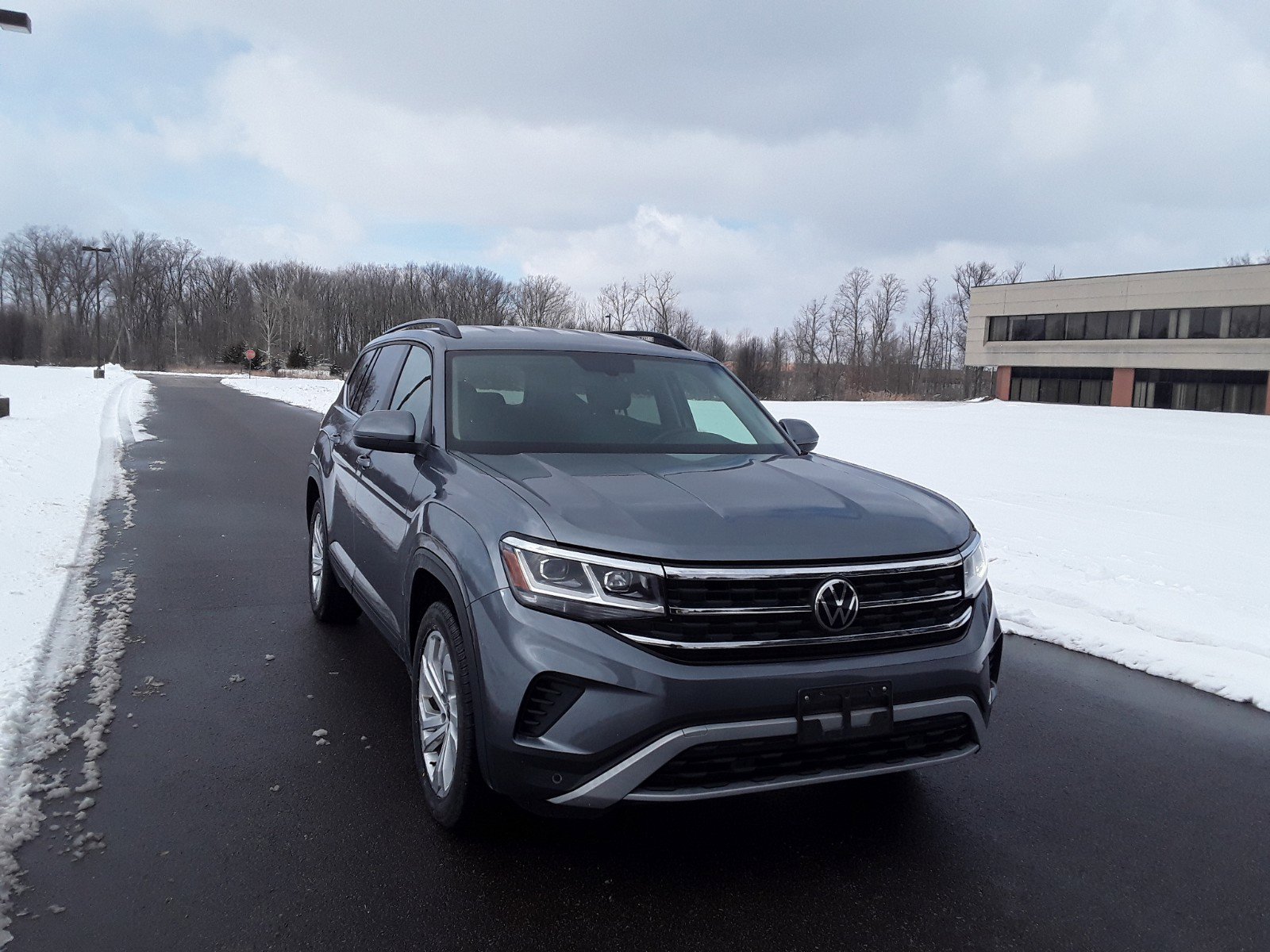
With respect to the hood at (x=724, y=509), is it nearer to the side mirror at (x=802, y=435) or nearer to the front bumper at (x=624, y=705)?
the front bumper at (x=624, y=705)

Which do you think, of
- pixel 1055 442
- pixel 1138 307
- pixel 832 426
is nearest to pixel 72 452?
pixel 832 426

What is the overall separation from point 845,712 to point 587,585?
86 centimetres

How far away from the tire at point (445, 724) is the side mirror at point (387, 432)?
2.63 feet

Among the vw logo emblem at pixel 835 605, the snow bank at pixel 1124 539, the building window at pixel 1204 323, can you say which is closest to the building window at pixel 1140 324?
the building window at pixel 1204 323

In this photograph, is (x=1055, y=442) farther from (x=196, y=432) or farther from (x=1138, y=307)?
(x=1138, y=307)

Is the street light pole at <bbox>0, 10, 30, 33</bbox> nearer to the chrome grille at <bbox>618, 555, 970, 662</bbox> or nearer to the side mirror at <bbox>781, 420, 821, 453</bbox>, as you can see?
the side mirror at <bbox>781, 420, 821, 453</bbox>

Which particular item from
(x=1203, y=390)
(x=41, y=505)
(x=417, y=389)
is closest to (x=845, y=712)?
(x=417, y=389)

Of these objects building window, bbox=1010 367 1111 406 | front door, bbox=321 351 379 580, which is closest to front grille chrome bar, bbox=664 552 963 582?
front door, bbox=321 351 379 580

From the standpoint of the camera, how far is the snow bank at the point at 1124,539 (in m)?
5.66

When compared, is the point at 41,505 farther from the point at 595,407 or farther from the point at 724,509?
the point at 724,509

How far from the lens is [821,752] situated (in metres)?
2.71

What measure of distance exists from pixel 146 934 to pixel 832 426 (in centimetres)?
2790

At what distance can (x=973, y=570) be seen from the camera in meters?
3.13

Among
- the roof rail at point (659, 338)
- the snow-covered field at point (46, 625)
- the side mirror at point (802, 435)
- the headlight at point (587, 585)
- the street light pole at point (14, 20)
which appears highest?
the street light pole at point (14, 20)
